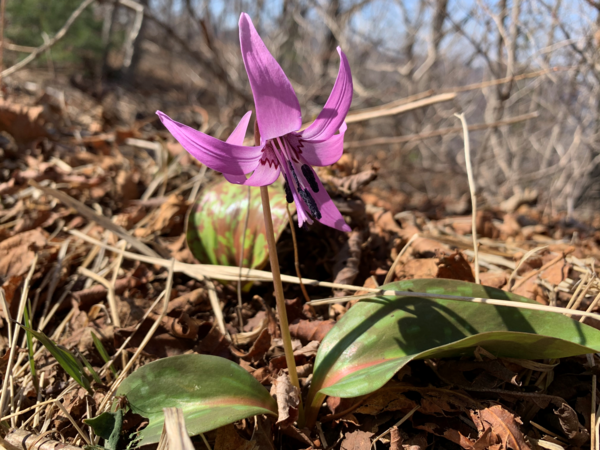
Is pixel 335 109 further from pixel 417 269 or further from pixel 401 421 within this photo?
pixel 417 269

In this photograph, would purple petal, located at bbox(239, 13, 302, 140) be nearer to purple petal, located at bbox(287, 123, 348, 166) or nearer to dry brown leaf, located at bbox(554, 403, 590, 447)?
purple petal, located at bbox(287, 123, 348, 166)

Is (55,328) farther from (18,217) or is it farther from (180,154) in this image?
(180,154)

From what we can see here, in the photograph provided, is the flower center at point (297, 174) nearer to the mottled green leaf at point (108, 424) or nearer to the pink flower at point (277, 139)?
the pink flower at point (277, 139)

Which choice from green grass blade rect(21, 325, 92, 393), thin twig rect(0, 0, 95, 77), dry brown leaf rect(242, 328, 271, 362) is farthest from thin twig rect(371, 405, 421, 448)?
thin twig rect(0, 0, 95, 77)

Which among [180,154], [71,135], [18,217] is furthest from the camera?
[71,135]

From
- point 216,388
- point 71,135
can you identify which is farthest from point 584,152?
point 71,135
